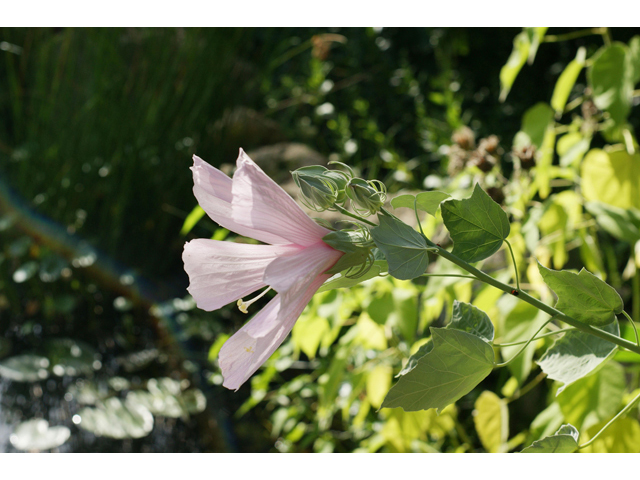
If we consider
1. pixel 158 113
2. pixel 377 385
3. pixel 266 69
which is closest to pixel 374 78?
pixel 266 69

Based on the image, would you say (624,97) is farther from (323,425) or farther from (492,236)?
(323,425)

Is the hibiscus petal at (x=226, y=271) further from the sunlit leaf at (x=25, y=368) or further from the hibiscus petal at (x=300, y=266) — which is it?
the sunlit leaf at (x=25, y=368)

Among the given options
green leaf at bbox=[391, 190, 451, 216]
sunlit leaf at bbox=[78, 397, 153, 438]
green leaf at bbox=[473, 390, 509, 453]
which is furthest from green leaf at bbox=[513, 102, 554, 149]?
sunlit leaf at bbox=[78, 397, 153, 438]

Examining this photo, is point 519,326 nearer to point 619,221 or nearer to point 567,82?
point 619,221

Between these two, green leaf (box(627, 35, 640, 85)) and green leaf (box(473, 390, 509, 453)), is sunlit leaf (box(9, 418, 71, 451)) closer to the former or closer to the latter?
green leaf (box(473, 390, 509, 453))

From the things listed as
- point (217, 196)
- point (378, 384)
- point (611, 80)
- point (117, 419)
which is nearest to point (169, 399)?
point (117, 419)

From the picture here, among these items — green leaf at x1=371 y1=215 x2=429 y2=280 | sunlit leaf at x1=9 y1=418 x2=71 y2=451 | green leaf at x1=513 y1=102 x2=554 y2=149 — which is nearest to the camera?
green leaf at x1=371 y1=215 x2=429 y2=280
